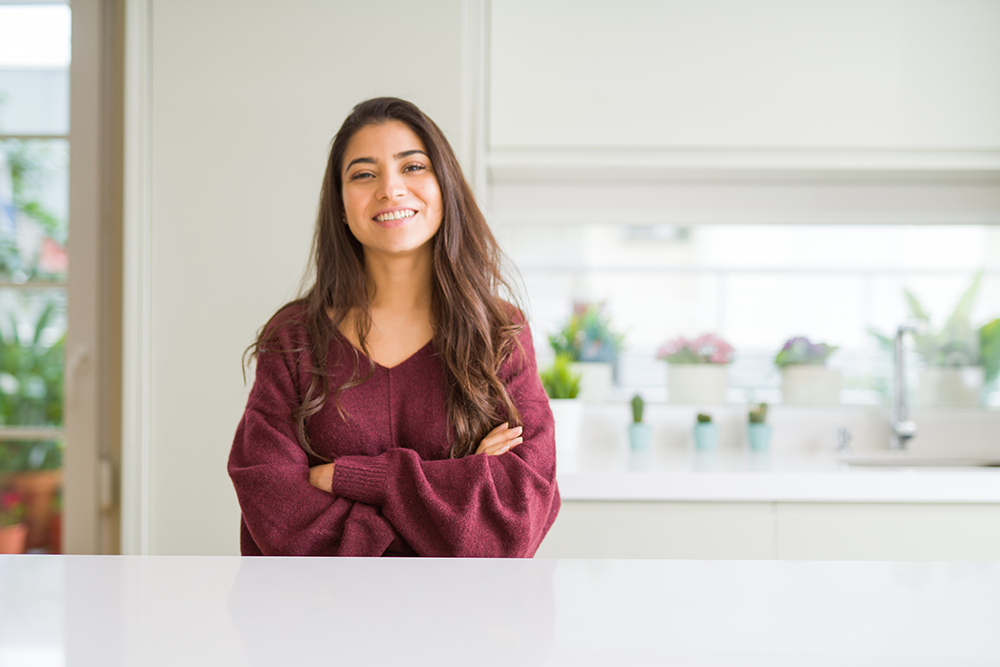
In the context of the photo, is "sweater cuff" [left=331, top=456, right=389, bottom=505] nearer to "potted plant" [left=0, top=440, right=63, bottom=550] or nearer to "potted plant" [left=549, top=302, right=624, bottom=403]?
"potted plant" [left=549, top=302, right=624, bottom=403]

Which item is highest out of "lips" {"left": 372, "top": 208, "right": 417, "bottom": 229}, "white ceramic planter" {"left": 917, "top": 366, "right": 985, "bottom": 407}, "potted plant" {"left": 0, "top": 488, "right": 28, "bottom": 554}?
"lips" {"left": 372, "top": 208, "right": 417, "bottom": 229}

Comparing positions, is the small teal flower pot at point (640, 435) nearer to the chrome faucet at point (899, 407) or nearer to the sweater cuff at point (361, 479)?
the chrome faucet at point (899, 407)

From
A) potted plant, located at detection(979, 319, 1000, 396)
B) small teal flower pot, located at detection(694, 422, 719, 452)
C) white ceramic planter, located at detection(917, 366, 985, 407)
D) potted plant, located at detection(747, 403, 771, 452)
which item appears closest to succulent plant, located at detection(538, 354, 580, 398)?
small teal flower pot, located at detection(694, 422, 719, 452)

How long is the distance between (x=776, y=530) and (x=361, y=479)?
1.09 meters

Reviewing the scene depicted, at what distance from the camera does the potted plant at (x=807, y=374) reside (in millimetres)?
2402

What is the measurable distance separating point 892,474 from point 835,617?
56.6 inches

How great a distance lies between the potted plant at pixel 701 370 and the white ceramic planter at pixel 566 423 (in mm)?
494

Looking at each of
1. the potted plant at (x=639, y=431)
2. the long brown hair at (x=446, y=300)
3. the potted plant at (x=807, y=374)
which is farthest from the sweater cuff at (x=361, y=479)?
the potted plant at (x=807, y=374)

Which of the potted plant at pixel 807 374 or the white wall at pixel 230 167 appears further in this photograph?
the potted plant at pixel 807 374

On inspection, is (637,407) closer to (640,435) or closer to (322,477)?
(640,435)

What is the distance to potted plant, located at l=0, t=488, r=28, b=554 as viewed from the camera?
216 cm

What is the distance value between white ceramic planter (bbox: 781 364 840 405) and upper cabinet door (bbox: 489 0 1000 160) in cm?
77

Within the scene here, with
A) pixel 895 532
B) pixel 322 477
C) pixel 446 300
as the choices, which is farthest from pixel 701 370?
pixel 322 477

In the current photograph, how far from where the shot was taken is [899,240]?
2.42m
